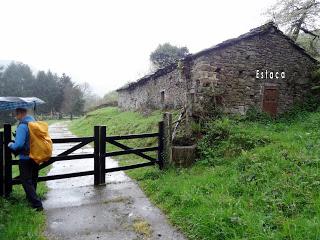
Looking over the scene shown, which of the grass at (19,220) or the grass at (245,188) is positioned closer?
the grass at (245,188)

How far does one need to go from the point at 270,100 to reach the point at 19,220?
11220 millimetres

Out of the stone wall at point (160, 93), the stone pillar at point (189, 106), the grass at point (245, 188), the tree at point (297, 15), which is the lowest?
the grass at point (245, 188)

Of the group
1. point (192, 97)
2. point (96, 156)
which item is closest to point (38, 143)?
point (96, 156)

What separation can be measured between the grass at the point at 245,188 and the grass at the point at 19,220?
2.25 m

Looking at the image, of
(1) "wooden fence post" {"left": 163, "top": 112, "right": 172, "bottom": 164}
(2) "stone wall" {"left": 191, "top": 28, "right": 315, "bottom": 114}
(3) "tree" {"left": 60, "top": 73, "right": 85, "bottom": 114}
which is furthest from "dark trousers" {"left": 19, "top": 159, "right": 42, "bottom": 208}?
(3) "tree" {"left": 60, "top": 73, "right": 85, "bottom": 114}

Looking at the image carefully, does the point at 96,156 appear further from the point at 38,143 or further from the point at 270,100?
the point at 270,100

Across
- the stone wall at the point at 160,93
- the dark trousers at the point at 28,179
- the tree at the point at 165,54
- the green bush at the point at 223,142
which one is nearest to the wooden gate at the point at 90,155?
the dark trousers at the point at 28,179

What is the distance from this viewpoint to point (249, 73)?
1256 cm

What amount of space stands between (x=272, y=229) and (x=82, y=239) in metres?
2.85

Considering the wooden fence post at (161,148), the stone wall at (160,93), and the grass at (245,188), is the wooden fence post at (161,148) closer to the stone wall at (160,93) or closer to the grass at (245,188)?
the grass at (245,188)

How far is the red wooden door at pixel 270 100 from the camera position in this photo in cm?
1303

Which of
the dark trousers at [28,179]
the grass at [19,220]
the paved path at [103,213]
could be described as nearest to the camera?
the grass at [19,220]

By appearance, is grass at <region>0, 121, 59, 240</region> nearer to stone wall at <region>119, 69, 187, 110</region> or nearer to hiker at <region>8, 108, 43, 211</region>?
hiker at <region>8, 108, 43, 211</region>

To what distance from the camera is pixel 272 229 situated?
4.30m
